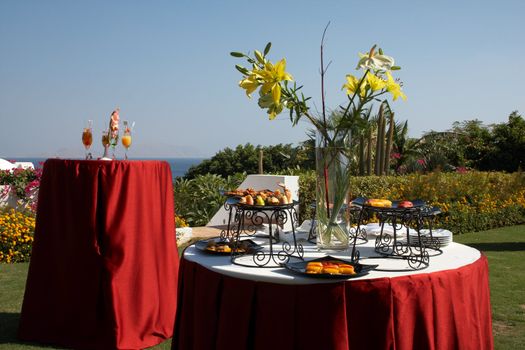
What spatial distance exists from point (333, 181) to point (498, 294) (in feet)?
12.5

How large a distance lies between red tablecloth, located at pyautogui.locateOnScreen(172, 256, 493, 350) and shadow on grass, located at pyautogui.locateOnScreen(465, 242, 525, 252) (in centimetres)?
615

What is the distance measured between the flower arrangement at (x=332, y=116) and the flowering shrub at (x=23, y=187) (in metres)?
7.81

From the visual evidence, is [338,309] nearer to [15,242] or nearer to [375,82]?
[375,82]

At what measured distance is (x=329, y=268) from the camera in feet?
7.25

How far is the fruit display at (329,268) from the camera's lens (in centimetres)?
218

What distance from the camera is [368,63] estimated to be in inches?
99.6

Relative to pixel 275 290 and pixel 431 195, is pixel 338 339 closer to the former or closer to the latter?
pixel 275 290

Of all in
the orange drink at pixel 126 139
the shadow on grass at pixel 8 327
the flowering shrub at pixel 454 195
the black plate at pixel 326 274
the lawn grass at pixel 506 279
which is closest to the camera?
the black plate at pixel 326 274

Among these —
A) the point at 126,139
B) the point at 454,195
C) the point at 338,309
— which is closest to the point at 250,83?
the point at 338,309

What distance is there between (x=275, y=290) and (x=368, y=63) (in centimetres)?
119

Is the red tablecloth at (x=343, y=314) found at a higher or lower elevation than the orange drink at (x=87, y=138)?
lower

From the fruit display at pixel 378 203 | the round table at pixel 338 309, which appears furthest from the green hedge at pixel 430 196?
the round table at pixel 338 309

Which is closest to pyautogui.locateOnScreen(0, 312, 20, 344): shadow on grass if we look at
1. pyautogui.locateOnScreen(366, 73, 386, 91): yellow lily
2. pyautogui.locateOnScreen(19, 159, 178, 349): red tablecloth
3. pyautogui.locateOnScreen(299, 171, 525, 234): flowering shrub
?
pyautogui.locateOnScreen(19, 159, 178, 349): red tablecloth

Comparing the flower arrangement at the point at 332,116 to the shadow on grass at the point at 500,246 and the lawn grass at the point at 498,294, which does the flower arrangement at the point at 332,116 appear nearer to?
the lawn grass at the point at 498,294
